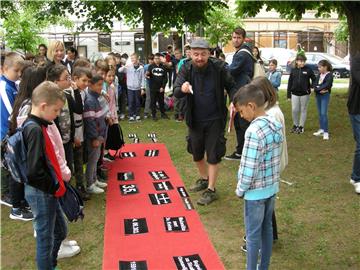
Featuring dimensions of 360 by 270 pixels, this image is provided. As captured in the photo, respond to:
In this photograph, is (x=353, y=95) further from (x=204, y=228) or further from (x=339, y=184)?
(x=204, y=228)

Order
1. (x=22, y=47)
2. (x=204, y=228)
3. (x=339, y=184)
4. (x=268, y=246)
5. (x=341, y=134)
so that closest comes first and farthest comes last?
(x=268, y=246) → (x=204, y=228) → (x=339, y=184) → (x=341, y=134) → (x=22, y=47)

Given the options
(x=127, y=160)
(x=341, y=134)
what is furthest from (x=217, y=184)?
(x=341, y=134)

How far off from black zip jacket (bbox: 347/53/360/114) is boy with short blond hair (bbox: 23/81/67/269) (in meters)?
3.82

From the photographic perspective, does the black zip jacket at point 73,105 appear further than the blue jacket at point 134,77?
No

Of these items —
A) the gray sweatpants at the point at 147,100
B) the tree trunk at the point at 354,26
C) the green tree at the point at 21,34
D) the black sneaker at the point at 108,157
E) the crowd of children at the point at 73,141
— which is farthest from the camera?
the green tree at the point at 21,34

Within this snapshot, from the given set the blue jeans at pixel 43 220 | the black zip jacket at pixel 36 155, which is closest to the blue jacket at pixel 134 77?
the blue jeans at pixel 43 220

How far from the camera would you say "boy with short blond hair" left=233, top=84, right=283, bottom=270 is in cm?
332

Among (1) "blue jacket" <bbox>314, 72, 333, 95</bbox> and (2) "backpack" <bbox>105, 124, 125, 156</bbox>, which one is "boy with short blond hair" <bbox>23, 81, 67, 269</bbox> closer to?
(2) "backpack" <bbox>105, 124, 125, 156</bbox>

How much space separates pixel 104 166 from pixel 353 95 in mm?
4079

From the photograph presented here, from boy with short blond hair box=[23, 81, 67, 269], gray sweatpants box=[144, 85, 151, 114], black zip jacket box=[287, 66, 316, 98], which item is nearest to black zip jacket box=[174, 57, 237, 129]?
boy with short blond hair box=[23, 81, 67, 269]

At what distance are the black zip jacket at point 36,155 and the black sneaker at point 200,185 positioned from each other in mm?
3093

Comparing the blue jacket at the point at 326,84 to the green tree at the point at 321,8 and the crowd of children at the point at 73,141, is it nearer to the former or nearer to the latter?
the green tree at the point at 321,8

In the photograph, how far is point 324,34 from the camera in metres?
43.3

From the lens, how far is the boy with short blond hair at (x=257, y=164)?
10.9ft
